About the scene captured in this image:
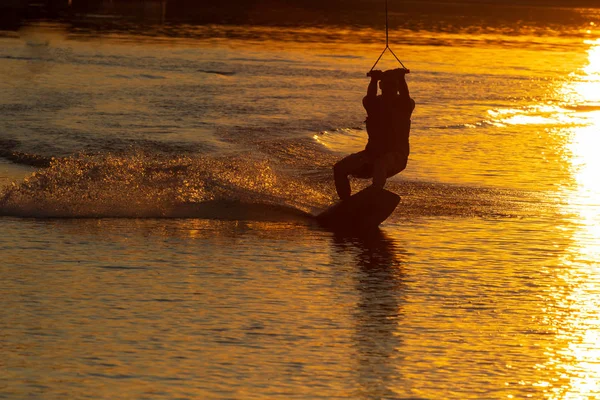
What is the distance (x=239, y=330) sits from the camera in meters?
9.30

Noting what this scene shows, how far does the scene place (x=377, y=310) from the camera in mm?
10078

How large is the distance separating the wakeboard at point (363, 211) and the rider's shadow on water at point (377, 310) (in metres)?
0.25

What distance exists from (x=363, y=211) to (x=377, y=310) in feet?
11.2

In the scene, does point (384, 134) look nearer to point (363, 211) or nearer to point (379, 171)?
point (379, 171)

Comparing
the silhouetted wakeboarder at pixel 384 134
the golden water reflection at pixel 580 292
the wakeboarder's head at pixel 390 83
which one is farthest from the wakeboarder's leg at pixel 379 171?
the golden water reflection at pixel 580 292

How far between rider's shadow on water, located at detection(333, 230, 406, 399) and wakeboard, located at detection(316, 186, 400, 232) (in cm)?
25

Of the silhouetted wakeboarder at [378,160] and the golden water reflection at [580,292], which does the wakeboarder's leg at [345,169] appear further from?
the golden water reflection at [580,292]

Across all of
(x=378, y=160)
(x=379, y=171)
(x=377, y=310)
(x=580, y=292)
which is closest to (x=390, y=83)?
(x=378, y=160)

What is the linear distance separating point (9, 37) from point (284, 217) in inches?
1289

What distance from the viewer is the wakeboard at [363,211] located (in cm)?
1334

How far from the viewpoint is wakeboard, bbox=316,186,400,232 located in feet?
43.8

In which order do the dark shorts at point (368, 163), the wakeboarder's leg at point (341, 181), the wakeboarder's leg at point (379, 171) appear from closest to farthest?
the wakeboarder's leg at point (379, 171) < the dark shorts at point (368, 163) < the wakeboarder's leg at point (341, 181)

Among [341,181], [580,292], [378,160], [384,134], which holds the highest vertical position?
[384,134]

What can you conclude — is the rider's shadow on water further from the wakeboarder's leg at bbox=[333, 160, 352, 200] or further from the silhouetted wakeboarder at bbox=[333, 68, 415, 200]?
the silhouetted wakeboarder at bbox=[333, 68, 415, 200]
